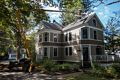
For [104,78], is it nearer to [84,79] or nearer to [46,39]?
[84,79]

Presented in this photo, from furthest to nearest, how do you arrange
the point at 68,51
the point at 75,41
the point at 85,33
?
the point at 68,51
the point at 75,41
the point at 85,33

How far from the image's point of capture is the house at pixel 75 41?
95.2ft

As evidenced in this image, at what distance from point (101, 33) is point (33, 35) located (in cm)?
1465

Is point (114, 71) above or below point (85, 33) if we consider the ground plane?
below

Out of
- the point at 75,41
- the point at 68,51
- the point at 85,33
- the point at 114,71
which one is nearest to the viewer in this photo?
the point at 114,71

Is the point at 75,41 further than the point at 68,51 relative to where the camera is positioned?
No

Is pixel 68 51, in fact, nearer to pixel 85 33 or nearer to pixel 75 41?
pixel 75 41

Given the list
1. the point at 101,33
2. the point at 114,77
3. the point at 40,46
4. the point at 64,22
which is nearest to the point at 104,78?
the point at 114,77

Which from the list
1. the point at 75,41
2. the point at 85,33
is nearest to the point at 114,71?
the point at 85,33

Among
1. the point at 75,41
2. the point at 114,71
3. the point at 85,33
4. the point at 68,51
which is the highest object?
the point at 85,33

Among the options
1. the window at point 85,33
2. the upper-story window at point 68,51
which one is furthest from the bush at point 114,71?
the upper-story window at point 68,51

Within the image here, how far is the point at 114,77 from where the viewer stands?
16.8m

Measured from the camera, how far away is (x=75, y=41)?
99.1 ft

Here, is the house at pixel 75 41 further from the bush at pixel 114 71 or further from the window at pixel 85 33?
the bush at pixel 114 71
